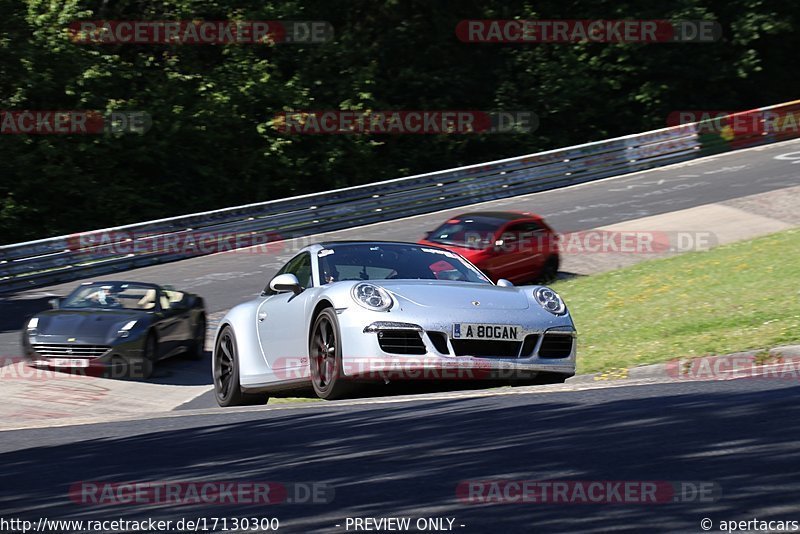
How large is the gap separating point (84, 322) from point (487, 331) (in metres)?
7.83

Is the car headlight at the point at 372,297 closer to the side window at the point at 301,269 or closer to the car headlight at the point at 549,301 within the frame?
the side window at the point at 301,269

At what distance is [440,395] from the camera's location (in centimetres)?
881

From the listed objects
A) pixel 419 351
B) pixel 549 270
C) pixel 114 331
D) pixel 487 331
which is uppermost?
pixel 487 331

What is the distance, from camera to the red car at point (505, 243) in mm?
20234

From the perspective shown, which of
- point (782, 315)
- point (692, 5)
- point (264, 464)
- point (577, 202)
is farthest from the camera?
point (692, 5)

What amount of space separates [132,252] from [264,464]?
768 inches

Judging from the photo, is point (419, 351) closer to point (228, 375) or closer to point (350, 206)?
point (228, 375)

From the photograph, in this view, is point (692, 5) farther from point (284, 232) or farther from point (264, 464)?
point (264, 464)

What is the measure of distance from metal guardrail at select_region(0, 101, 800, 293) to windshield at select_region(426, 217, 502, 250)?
23.7 feet

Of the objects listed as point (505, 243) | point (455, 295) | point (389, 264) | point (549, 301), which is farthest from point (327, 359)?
point (505, 243)

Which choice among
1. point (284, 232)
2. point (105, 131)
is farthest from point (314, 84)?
point (284, 232)

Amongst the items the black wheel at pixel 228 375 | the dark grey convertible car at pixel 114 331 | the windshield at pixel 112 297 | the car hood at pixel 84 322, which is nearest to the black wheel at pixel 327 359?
the black wheel at pixel 228 375

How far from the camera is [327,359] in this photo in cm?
915

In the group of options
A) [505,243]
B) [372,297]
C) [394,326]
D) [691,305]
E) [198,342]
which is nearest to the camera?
[394,326]
